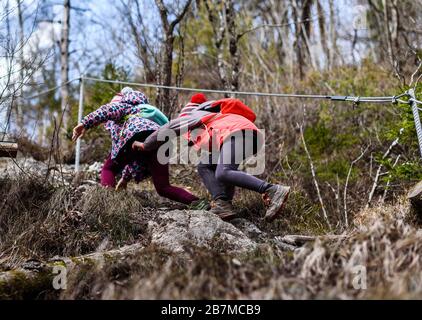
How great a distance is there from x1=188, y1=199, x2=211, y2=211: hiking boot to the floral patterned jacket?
24.9 inches

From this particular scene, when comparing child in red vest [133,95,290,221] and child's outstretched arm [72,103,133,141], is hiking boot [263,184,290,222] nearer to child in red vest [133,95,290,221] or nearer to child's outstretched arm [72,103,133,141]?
child in red vest [133,95,290,221]

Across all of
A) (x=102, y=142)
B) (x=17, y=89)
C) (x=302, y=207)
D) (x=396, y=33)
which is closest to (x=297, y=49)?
(x=396, y=33)

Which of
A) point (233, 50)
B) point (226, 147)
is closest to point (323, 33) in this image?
point (233, 50)

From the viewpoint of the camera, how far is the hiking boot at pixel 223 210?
376 centimetres

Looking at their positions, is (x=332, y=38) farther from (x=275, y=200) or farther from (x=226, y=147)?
(x=275, y=200)

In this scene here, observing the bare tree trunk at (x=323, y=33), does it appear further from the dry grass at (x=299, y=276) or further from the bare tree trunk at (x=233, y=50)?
the dry grass at (x=299, y=276)

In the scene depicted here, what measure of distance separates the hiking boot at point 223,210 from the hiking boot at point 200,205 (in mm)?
102

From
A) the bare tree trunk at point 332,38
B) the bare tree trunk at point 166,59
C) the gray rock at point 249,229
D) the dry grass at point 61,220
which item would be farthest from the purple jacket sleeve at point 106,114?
the bare tree trunk at point 332,38

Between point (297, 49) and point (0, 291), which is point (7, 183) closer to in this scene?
point (0, 291)

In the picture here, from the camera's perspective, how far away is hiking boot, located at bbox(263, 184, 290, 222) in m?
3.57

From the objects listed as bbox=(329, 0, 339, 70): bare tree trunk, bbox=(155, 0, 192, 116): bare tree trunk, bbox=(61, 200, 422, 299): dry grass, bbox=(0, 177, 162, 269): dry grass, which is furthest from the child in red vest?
bbox=(329, 0, 339, 70): bare tree trunk

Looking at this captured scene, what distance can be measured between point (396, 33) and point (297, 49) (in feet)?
10.8

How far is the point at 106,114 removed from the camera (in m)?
4.28
